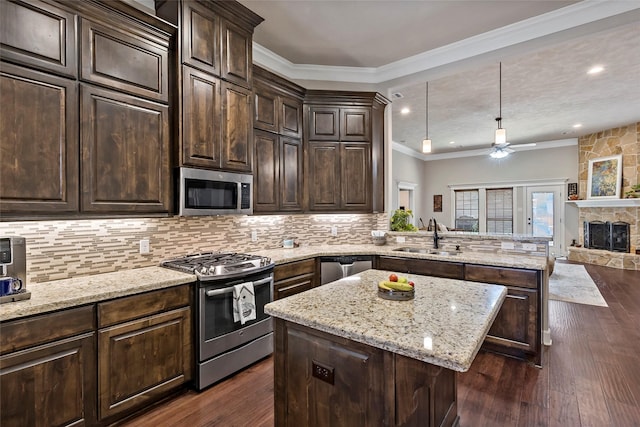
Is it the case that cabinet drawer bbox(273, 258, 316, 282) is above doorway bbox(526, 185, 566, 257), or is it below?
below

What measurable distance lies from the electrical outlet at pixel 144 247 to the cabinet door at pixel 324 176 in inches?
72.9

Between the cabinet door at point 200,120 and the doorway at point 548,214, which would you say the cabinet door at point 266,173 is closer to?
the cabinet door at point 200,120

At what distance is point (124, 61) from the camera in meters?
2.20

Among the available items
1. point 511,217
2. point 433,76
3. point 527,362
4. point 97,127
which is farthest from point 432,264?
point 511,217

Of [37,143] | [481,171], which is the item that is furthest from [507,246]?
[481,171]

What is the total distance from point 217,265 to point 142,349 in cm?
74

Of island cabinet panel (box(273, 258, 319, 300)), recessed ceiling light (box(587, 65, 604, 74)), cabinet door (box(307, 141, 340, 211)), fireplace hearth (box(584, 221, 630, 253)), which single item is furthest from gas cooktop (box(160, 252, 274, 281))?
fireplace hearth (box(584, 221, 630, 253))

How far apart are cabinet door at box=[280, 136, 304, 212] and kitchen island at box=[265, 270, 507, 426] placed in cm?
202

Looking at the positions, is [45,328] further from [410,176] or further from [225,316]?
[410,176]

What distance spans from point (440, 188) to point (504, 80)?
6.07m

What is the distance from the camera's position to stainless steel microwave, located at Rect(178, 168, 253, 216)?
2486mm

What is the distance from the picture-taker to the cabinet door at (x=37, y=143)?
5.66 ft

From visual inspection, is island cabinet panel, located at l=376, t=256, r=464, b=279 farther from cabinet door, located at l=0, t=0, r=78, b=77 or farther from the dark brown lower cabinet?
cabinet door, located at l=0, t=0, r=78, b=77

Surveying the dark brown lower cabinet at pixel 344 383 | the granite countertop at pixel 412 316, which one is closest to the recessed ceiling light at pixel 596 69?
the granite countertop at pixel 412 316
